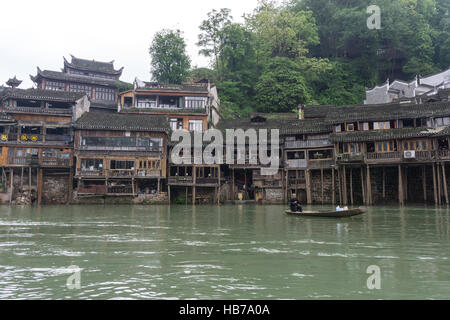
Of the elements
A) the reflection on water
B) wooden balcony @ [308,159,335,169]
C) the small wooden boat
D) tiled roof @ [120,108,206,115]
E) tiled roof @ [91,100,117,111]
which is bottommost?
the reflection on water

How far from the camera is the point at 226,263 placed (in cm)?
931

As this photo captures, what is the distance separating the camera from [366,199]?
115 ft

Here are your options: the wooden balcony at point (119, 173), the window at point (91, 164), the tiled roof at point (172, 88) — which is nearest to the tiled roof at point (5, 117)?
the window at point (91, 164)

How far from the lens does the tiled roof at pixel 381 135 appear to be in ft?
107

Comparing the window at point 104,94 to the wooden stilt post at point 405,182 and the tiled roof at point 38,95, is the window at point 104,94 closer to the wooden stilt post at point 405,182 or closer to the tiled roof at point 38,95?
the tiled roof at point 38,95

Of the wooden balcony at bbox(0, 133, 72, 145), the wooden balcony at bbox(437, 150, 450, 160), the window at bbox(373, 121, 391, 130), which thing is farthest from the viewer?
the wooden balcony at bbox(0, 133, 72, 145)

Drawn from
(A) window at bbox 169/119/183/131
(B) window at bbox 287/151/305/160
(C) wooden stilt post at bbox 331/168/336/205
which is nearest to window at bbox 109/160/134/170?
(A) window at bbox 169/119/183/131

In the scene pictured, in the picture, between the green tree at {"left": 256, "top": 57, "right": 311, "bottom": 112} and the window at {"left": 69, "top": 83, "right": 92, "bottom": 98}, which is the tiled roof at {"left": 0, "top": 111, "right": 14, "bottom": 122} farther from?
the green tree at {"left": 256, "top": 57, "right": 311, "bottom": 112}

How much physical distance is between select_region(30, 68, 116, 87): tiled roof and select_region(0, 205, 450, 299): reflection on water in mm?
37121

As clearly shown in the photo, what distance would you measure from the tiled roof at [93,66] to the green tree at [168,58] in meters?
5.48

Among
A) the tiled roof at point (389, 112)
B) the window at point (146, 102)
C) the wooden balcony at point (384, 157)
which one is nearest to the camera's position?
the tiled roof at point (389, 112)

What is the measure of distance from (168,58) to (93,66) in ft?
35.4

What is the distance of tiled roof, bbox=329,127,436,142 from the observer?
107ft

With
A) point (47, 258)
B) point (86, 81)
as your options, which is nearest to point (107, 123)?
point (86, 81)
